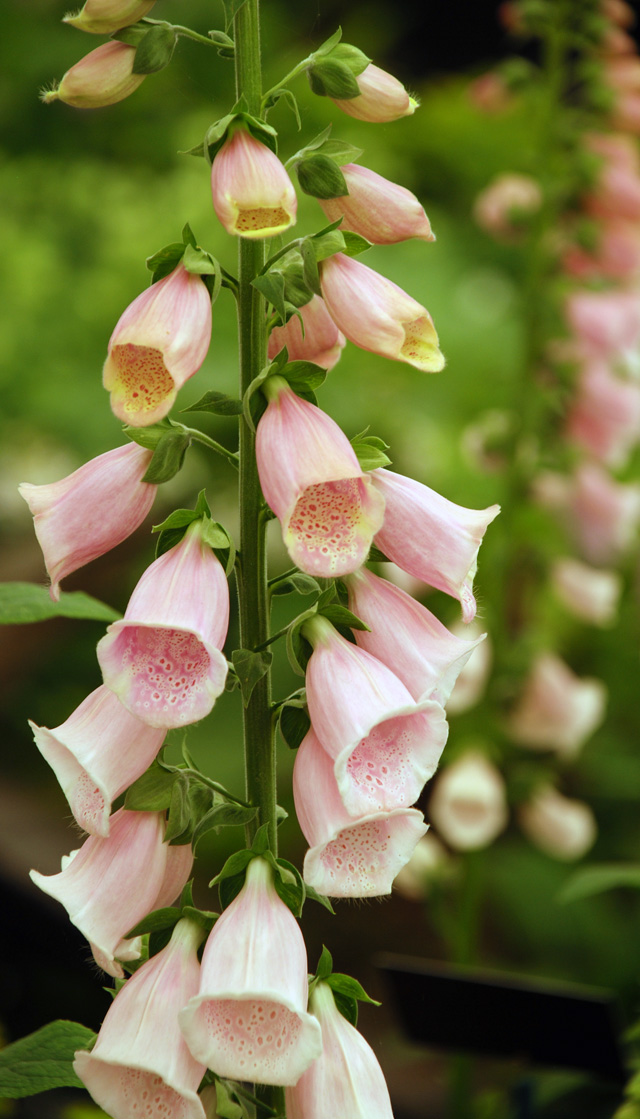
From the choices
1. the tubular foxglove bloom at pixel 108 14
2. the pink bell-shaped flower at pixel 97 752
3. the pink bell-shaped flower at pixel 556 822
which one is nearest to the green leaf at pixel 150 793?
the pink bell-shaped flower at pixel 97 752

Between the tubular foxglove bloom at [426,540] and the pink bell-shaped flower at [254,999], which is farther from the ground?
the tubular foxglove bloom at [426,540]

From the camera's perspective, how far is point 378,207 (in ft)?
1.60

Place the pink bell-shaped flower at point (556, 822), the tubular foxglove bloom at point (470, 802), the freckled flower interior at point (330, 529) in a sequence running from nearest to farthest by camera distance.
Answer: the freckled flower interior at point (330, 529), the tubular foxglove bloom at point (470, 802), the pink bell-shaped flower at point (556, 822)

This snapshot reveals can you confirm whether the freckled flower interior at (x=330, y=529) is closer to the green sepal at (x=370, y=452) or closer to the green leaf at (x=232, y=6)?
the green sepal at (x=370, y=452)

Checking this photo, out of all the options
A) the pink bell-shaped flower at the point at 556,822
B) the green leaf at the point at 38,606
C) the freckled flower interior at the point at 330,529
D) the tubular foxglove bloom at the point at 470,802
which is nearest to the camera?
the freckled flower interior at the point at 330,529

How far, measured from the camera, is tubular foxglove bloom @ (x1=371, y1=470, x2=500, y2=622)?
0.49 m

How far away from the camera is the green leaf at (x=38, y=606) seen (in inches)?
22.6

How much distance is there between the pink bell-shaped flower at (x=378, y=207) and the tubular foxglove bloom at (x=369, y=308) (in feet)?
0.07

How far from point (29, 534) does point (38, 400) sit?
28 cm

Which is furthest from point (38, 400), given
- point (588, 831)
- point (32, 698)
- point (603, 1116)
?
point (603, 1116)

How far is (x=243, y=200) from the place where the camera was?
0.44 m

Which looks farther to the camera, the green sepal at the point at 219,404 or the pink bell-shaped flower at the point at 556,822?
the pink bell-shaped flower at the point at 556,822

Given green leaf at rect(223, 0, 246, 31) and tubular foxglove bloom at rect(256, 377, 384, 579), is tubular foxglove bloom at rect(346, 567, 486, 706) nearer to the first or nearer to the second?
tubular foxglove bloom at rect(256, 377, 384, 579)

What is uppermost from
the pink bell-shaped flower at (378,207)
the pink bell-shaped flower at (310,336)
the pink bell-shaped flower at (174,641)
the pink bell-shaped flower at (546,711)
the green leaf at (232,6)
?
the green leaf at (232,6)
